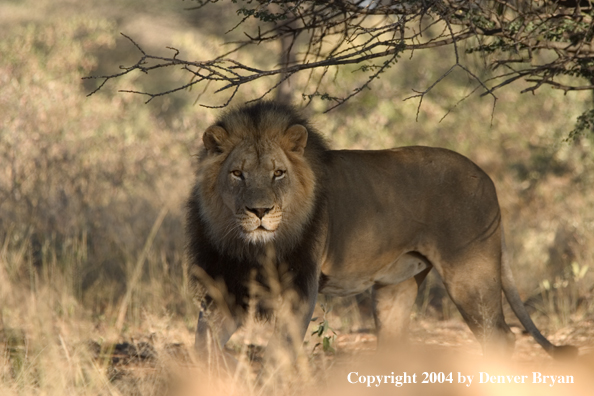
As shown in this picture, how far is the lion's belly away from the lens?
14.7ft

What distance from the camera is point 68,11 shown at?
69.1 ft

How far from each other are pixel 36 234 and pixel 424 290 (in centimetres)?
398

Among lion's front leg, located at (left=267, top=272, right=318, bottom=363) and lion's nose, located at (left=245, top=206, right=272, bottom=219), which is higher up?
lion's nose, located at (left=245, top=206, right=272, bottom=219)

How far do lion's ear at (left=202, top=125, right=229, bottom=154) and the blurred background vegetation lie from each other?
2.30 feet

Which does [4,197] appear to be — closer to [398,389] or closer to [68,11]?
[398,389]

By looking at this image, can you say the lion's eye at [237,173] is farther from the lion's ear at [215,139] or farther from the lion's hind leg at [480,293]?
the lion's hind leg at [480,293]

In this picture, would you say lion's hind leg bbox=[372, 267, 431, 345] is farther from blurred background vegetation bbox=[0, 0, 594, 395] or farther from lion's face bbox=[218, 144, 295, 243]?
lion's face bbox=[218, 144, 295, 243]

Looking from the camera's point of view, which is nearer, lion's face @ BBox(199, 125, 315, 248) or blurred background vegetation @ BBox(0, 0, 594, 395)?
lion's face @ BBox(199, 125, 315, 248)

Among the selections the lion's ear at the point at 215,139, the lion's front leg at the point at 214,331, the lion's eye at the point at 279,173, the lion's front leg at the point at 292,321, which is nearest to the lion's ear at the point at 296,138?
the lion's eye at the point at 279,173

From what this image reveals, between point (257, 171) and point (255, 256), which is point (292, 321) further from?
point (257, 171)

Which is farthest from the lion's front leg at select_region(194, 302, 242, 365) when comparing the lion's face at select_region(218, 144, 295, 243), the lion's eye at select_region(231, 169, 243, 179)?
the lion's eye at select_region(231, 169, 243, 179)

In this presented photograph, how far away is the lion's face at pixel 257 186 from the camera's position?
3.66 m

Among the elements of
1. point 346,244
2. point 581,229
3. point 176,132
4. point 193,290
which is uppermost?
point 176,132

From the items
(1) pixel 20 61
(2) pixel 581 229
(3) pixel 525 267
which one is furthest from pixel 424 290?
(1) pixel 20 61
